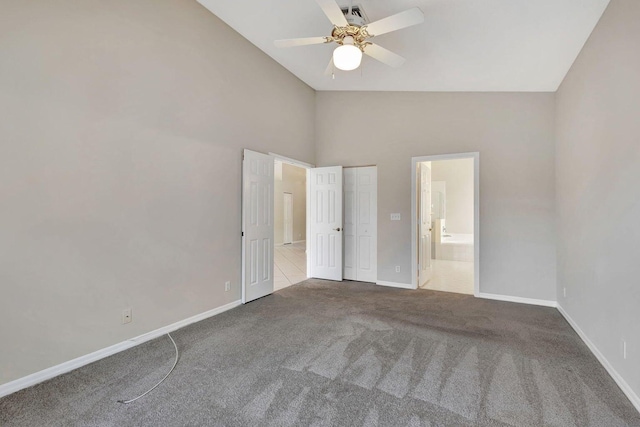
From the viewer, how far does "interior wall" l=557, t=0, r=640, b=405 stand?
6.28ft

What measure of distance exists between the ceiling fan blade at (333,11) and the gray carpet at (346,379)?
2.63m

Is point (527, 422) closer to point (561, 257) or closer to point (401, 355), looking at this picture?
point (401, 355)

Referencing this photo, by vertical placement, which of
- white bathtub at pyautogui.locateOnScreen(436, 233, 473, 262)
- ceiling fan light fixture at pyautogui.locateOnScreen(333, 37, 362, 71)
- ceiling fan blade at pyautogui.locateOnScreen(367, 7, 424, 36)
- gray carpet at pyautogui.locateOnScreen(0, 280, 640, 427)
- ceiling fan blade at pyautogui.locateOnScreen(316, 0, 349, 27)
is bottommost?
gray carpet at pyautogui.locateOnScreen(0, 280, 640, 427)

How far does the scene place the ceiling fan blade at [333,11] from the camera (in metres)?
2.01

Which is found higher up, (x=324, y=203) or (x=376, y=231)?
(x=324, y=203)

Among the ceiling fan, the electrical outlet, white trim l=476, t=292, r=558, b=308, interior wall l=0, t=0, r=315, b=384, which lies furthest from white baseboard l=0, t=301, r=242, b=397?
white trim l=476, t=292, r=558, b=308

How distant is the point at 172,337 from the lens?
2.81 metres

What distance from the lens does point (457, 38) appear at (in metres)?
2.93

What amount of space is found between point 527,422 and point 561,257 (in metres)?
2.63

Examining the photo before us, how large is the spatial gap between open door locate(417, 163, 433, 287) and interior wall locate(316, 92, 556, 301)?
21cm

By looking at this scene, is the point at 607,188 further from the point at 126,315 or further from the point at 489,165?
the point at 126,315

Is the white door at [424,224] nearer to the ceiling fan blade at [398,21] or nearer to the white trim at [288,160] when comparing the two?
the white trim at [288,160]

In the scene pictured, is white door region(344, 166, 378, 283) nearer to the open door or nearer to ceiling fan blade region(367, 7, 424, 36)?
the open door

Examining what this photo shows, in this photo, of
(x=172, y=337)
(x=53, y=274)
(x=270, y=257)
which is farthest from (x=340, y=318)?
(x=53, y=274)
